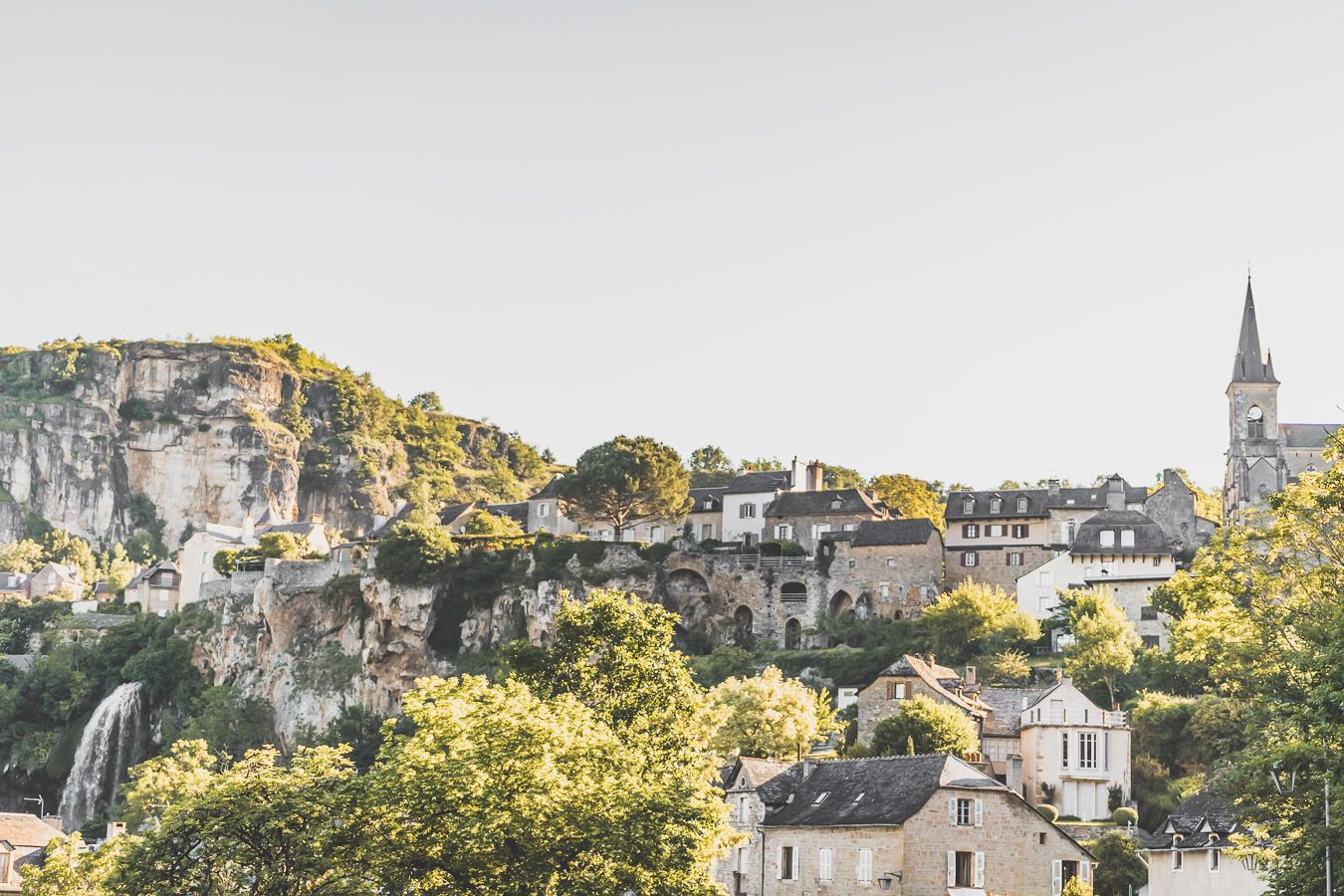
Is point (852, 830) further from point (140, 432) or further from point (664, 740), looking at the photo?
point (140, 432)

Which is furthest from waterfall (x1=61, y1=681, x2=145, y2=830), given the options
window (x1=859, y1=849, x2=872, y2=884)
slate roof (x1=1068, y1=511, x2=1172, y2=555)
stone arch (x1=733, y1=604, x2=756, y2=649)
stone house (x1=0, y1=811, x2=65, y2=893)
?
window (x1=859, y1=849, x2=872, y2=884)

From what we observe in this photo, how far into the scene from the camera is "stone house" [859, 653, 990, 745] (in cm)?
6712

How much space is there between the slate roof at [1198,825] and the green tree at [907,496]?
49141 mm

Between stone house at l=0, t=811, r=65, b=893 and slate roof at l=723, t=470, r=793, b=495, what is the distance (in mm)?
41595

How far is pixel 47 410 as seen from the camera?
6255 inches

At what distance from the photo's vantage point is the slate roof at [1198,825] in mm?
50938

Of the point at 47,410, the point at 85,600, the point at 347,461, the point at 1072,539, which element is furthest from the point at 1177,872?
the point at 47,410

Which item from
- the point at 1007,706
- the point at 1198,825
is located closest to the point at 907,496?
the point at 1007,706

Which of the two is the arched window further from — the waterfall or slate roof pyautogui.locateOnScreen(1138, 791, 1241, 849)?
the waterfall

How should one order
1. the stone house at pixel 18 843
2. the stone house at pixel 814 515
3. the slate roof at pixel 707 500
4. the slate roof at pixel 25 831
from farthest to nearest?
the slate roof at pixel 707 500 < the stone house at pixel 814 515 < the slate roof at pixel 25 831 < the stone house at pixel 18 843

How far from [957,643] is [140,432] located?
98.1 metres

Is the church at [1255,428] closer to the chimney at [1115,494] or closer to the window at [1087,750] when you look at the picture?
the chimney at [1115,494]

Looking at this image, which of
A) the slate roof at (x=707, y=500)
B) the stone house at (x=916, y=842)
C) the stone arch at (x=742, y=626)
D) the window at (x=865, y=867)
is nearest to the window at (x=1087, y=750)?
the stone house at (x=916, y=842)

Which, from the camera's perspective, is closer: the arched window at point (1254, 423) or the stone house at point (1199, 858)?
the stone house at point (1199, 858)
